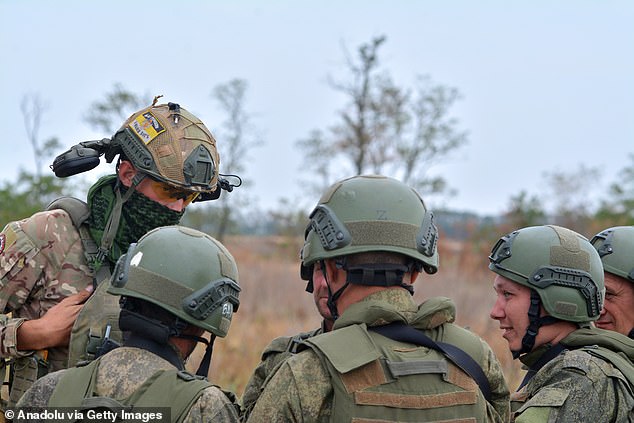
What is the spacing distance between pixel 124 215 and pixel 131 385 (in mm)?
1581

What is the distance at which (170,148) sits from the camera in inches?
185

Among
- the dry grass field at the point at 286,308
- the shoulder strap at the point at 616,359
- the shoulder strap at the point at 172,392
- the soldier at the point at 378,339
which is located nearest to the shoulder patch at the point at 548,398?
the soldier at the point at 378,339

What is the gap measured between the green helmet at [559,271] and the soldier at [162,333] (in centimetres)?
166

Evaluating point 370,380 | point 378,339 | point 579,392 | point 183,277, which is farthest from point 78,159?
point 579,392

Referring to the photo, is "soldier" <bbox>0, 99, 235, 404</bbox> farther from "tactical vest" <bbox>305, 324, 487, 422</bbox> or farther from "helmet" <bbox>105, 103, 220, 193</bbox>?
"tactical vest" <bbox>305, 324, 487, 422</bbox>

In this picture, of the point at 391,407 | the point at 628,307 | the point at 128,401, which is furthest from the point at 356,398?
the point at 628,307

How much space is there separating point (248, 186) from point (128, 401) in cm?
2651

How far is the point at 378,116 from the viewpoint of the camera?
3412cm

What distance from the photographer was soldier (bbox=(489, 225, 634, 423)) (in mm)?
4043

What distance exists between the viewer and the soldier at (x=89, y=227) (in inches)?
172

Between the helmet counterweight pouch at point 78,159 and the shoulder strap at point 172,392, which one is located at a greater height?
the helmet counterweight pouch at point 78,159

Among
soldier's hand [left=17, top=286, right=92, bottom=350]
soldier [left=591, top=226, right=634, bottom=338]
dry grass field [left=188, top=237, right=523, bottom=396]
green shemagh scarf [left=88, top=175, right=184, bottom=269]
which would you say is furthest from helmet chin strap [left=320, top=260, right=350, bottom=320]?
dry grass field [left=188, top=237, right=523, bottom=396]

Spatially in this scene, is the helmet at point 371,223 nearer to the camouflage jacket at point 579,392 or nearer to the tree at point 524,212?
the camouflage jacket at point 579,392

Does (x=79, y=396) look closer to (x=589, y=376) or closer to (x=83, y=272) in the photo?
(x=83, y=272)
